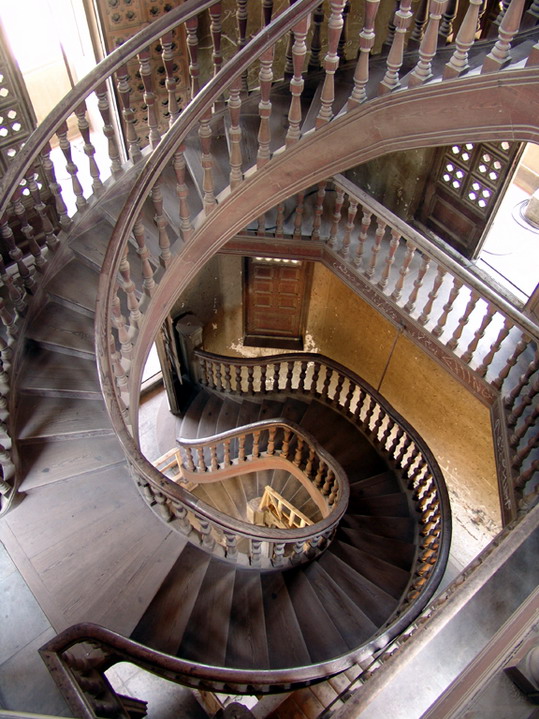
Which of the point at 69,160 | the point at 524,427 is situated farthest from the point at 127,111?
the point at 524,427

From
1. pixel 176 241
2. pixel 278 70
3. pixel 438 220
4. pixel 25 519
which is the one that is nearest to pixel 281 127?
pixel 176 241

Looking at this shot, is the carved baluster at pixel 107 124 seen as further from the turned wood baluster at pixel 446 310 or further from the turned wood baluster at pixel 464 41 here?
Result: the turned wood baluster at pixel 446 310

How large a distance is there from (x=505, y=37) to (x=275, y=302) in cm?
438

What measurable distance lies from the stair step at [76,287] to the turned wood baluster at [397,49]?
7.34ft

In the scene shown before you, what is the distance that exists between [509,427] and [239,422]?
10.7ft

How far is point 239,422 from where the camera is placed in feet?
21.3

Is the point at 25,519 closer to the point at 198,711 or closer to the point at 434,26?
the point at 198,711

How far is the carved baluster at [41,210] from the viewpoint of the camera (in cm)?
354

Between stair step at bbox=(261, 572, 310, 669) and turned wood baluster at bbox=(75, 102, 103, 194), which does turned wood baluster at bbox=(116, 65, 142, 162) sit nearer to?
turned wood baluster at bbox=(75, 102, 103, 194)

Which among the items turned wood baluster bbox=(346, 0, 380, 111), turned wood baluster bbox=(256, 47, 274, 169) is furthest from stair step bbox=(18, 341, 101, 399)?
turned wood baluster bbox=(346, 0, 380, 111)

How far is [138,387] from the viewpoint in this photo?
12.6 feet

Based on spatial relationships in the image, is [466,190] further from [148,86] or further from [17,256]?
[17,256]

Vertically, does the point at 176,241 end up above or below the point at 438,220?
above

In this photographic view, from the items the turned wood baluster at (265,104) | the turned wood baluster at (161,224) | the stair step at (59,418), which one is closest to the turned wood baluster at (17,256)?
the stair step at (59,418)
